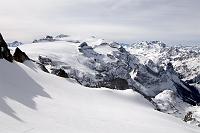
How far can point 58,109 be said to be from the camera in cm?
4222

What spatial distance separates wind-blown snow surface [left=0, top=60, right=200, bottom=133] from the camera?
112 feet

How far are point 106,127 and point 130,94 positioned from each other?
32.3 metres

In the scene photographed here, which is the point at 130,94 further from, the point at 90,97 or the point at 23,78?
the point at 23,78

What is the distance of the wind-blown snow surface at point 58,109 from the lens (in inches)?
1346

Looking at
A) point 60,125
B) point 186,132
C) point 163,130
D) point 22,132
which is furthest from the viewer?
point 186,132

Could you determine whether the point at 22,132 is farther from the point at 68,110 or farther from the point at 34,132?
the point at 68,110

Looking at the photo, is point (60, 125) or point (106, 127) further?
point (106, 127)

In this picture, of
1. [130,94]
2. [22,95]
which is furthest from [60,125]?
[130,94]

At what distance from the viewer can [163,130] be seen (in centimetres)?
4206

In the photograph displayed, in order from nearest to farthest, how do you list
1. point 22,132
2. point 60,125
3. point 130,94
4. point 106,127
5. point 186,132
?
point 22,132, point 60,125, point 106,127, point 186,132, point 130,94

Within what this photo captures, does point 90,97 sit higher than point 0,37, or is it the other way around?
point 0,37

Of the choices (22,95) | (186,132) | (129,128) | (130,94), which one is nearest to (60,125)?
(129,128)

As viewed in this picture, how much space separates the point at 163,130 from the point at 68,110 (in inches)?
414

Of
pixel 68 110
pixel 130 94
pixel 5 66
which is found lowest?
pixel 130 94
